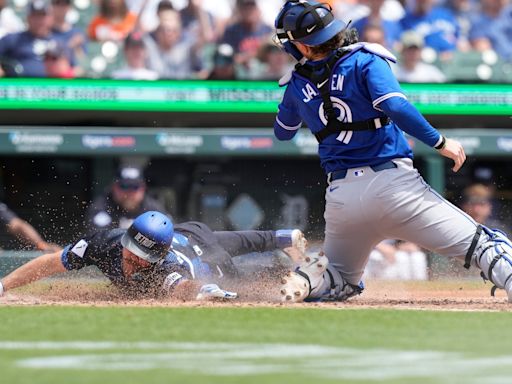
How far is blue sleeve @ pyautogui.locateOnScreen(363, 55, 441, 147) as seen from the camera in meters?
5.91

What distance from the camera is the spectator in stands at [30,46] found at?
11.6 metres

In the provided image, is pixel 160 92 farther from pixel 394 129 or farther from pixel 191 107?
pixel 394 129

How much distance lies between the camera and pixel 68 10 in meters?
12.2

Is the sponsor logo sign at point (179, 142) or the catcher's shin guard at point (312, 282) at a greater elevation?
the catcher's shin guard at point (312, 282)

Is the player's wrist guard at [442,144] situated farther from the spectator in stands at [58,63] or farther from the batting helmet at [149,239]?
the spectator in stands at [58,63]

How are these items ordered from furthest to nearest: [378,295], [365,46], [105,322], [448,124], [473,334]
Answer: [448,124] → [378,295] → [365,46] → [105,322] → [473,334]

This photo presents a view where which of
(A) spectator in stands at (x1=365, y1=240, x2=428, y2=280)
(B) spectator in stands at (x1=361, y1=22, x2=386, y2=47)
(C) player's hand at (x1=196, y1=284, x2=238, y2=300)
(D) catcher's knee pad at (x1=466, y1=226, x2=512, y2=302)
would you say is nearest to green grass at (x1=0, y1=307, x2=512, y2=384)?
(D) catcher's knee pad at (x1=466, y1=226, x2=512, y2=302)

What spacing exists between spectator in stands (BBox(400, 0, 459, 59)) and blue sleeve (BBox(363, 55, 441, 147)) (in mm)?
6801

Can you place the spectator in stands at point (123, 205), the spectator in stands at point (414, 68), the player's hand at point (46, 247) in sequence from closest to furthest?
the player's hand at point (46, 247)
the spectator in stands at point (123, 205)
the spectator in stands at point (414, 68)

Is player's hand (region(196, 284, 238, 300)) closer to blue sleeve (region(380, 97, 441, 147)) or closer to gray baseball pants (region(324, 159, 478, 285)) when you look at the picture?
gray baseball pants (region(324, 159, 478, 285))

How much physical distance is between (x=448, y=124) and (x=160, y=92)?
333 centimetres

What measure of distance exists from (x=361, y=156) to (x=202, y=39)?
6.24 meters


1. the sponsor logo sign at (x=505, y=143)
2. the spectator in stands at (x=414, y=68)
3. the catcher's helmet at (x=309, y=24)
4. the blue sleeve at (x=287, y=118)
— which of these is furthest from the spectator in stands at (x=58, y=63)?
the catcher's helmet at (x=309, y=24)

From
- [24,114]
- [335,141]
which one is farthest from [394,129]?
[24,114]
